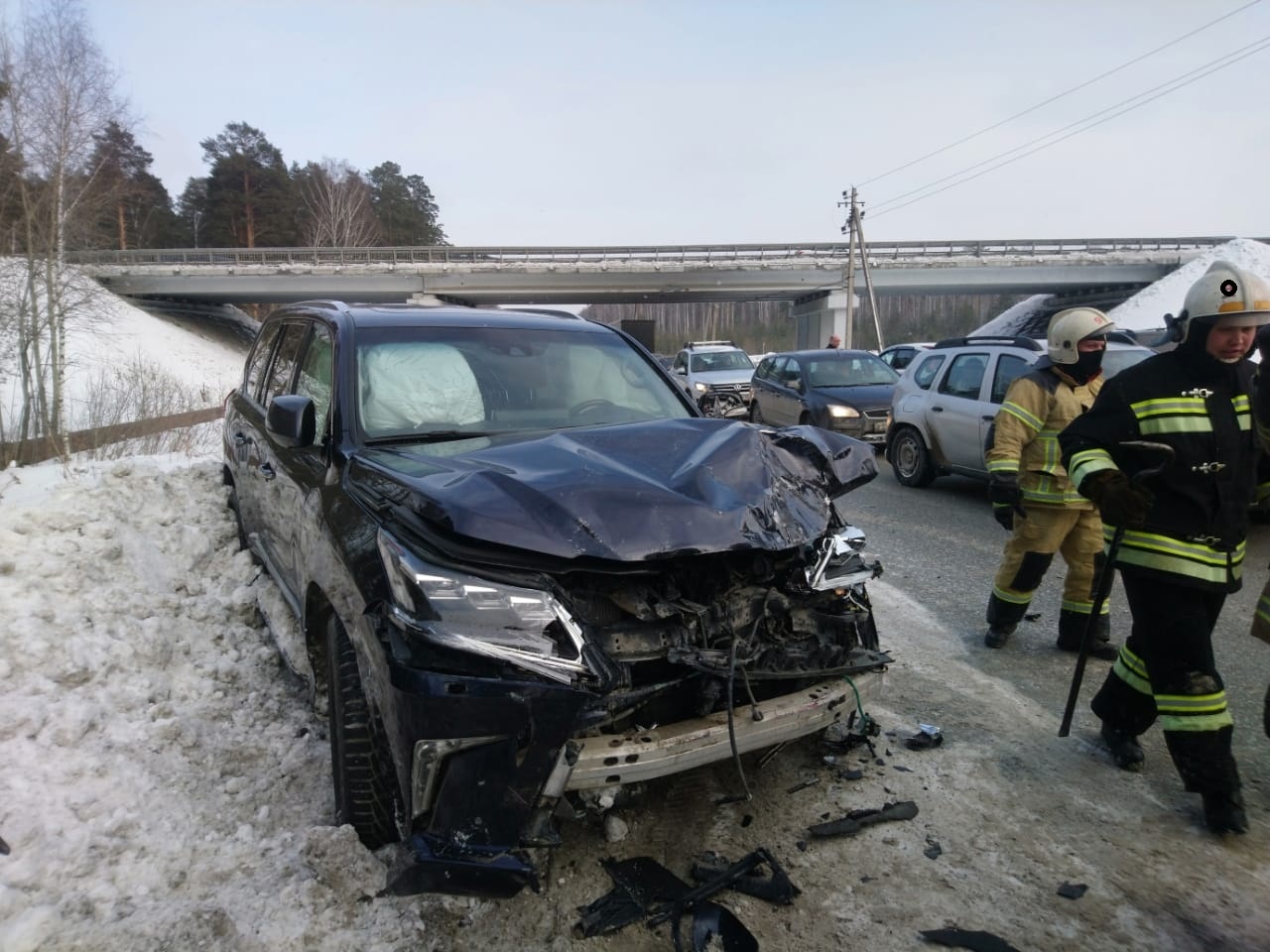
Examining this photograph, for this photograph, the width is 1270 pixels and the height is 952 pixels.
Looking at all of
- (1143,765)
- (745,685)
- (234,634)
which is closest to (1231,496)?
(1143,765)

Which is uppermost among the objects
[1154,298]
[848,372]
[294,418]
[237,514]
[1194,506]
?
[1154,298]

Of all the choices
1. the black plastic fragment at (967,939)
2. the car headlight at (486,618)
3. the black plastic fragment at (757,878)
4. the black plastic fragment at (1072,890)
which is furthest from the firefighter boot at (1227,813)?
the car headlight at (486,618)

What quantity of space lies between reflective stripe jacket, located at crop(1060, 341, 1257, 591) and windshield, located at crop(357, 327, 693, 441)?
200 centimetres

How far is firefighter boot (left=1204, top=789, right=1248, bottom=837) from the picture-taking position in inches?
110

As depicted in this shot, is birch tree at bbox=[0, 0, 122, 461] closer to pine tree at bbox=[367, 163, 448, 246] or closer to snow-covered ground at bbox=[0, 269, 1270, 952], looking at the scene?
snow-covered ground at bbox=[0, 269, 1270, 952]

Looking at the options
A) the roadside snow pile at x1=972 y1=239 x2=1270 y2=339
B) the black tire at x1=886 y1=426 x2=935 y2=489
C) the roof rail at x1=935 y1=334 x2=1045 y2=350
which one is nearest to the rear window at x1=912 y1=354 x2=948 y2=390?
the roof rail at x1=935 y1=334 x2=1045 y2=350

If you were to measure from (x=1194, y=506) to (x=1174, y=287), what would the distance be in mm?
48429

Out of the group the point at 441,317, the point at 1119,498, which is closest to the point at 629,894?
the point at 1119,498

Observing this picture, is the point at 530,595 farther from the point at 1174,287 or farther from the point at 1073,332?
the point at 1174,287

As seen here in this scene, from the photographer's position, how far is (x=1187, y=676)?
2.91m

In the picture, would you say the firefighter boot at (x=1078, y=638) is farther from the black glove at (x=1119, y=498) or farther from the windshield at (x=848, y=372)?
the windshield at (x=848, y=372)

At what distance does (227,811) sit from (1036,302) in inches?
2375

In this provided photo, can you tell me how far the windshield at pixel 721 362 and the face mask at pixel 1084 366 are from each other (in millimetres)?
14878

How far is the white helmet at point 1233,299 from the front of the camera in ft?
9.32
